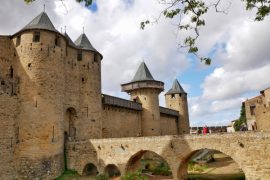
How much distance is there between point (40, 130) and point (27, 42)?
5.98 metres

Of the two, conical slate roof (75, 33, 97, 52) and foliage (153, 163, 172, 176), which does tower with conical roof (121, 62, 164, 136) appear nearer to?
foliage (153, 163, 172, 176)

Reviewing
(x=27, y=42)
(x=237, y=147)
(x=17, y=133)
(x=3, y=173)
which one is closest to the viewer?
(x=237, y=147)

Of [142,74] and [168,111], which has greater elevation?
[142,74]

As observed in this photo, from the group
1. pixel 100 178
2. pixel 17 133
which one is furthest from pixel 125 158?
pixel 17 133

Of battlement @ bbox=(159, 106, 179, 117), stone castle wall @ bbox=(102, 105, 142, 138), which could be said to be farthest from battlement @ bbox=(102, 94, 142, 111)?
→ battlement @ bbox=(159, 106, 179, 117)

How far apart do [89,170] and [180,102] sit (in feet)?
68.5

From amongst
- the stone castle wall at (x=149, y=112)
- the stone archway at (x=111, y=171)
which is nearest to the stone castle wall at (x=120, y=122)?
the stone castle wall at (x=149, y=112)

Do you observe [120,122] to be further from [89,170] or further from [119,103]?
[89,170]

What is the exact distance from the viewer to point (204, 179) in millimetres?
19406

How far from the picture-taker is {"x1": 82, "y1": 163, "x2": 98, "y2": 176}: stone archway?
19841 mm

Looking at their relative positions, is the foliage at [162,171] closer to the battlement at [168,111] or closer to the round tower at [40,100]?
the round tower at [40,100]

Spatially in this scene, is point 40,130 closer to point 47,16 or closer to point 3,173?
point 3,173

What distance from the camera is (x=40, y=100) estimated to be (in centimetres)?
1808

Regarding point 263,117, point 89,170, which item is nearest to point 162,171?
point 89,170
